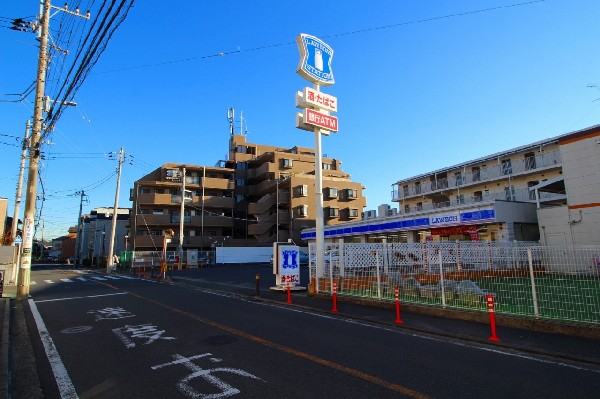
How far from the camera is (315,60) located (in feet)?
50.1

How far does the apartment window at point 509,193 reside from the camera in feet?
117

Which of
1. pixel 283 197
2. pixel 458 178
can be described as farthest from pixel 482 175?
pixel 283 197

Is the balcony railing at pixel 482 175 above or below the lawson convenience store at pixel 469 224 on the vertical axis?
above

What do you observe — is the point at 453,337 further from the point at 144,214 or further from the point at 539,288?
the point at 144,214

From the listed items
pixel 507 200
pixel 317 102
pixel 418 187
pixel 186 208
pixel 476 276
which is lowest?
pixel 476 276

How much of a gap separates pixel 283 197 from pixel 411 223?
25.0 meters

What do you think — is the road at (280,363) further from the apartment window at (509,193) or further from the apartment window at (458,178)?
the apartment window at (458,178)

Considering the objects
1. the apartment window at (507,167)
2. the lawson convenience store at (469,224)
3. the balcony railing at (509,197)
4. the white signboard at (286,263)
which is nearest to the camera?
the white signboard at (286,263)

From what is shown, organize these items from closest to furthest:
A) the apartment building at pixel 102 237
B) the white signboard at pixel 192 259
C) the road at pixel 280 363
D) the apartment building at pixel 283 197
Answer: the road at pixel 280 363, the white signboard at pixel 192 259, the apartment building at pixel 283 197, the apartment building at pixel 102 237

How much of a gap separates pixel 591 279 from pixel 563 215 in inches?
561

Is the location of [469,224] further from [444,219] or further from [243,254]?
[243,254]

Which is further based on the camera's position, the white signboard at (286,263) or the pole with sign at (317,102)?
the white signboard at (286,263)

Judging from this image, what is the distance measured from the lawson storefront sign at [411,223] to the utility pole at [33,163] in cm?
2409

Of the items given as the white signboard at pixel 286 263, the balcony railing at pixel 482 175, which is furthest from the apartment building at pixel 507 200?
the white signboard at pixel 286 263
